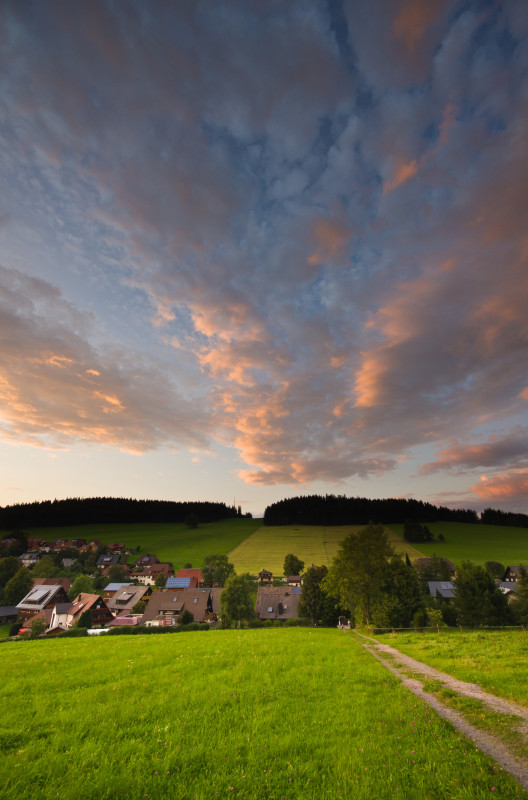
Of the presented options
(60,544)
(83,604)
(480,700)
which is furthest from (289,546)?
(480,700)

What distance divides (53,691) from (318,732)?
10259mm

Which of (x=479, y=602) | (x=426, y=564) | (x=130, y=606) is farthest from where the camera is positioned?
(x=426, y=564)

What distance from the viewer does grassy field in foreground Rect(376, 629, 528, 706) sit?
512 inches

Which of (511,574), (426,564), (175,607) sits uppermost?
(426,564)

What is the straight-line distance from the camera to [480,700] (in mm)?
11398

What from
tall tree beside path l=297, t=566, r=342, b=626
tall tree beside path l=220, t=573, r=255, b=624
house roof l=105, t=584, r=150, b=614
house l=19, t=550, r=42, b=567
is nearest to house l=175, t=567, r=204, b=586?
house roof l=105, t=584, r=150, b=614

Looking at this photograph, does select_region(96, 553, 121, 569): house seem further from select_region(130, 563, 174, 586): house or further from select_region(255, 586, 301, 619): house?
select_region(255, 586, 301, 619): house

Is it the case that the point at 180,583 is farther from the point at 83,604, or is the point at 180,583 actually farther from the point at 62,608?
the point at 62,608

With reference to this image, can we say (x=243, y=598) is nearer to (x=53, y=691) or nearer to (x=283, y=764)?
(x=53, y=691)

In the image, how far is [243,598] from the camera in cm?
7069

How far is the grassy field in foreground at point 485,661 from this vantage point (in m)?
13.0

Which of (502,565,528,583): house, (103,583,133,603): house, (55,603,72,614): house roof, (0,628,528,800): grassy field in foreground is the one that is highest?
(502,565,528,583): house

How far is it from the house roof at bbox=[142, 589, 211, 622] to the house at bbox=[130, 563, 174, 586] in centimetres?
4530

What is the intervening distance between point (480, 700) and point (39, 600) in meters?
108
